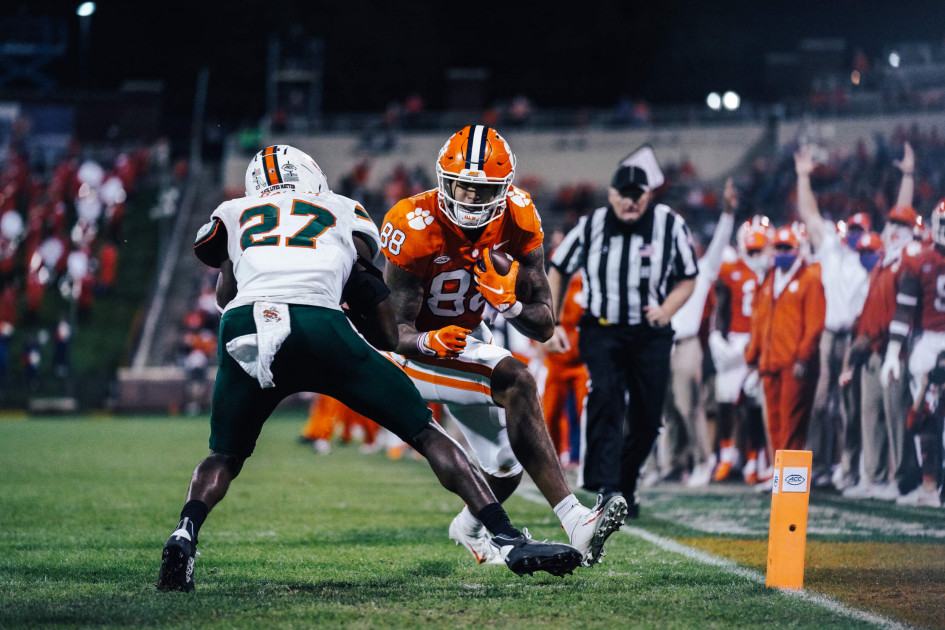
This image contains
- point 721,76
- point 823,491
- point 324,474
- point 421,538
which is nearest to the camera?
point 421,538

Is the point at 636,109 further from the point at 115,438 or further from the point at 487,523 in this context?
the point at 487,523

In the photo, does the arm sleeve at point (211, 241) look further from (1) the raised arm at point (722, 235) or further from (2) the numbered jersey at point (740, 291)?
(2) the numbered jersey at point (740, 291)

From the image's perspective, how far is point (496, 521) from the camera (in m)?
4.23

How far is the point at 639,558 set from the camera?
5.21 m

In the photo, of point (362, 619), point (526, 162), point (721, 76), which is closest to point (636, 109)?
point (526, 162)

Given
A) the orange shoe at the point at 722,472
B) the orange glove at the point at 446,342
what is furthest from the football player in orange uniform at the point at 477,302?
the orange shoe at the point at 722,472

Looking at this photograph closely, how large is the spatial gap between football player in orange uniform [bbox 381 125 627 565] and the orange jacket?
4019 millimetres

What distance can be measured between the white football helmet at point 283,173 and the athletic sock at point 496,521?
1.40 metres

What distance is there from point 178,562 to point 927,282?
534 centimetres

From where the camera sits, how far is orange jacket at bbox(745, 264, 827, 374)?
28.3ft

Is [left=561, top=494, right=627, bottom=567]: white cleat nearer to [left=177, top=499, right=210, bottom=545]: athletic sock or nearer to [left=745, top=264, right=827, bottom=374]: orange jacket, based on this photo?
[left=177, top=499, right=210, bottom=545]: athletic sock

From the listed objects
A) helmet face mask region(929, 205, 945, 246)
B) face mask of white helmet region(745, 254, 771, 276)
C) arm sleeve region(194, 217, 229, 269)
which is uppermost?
helmet face mask region(929, 205, 945, 246)

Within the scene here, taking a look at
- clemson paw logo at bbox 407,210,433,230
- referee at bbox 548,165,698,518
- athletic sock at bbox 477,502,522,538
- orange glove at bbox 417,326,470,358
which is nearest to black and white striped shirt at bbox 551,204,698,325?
referee at bbox 548,165,698,518

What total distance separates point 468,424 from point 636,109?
2305 cm
